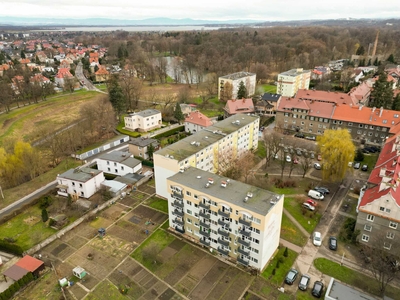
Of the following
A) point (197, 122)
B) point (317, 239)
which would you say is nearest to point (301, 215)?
point (317, 239)

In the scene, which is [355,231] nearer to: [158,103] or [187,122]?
[187,122]

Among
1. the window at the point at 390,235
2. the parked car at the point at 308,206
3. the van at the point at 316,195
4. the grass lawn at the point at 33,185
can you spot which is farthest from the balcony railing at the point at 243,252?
the grass lawn at the point at 33,185

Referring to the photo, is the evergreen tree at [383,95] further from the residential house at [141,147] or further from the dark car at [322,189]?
the residential house at [141,147]

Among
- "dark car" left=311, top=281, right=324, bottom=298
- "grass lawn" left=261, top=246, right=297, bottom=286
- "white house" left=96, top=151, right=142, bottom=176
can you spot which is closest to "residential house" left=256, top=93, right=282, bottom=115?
"white house" left=96, top=151, right=142, bottom=176

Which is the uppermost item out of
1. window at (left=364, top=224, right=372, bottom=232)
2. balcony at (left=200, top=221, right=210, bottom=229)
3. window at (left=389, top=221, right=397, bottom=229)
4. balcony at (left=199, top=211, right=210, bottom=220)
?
balcony at (left=199, top=211, right=210, bottom=220)

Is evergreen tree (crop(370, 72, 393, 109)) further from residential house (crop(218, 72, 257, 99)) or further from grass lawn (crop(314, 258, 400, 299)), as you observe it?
grass lawn (crop(314, 258, 400, 299))

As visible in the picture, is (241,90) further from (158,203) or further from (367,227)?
(367,227)
